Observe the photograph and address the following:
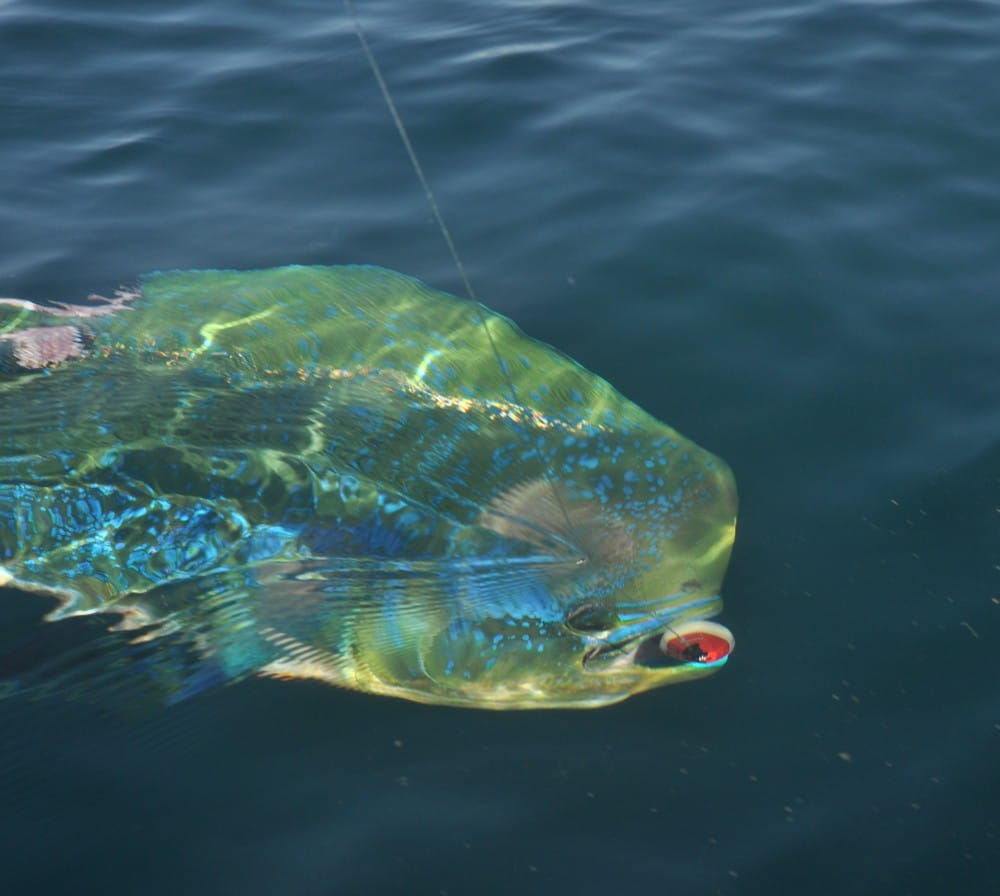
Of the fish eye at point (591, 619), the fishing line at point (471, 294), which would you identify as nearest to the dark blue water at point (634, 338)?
the fishing line at point (471, 294)

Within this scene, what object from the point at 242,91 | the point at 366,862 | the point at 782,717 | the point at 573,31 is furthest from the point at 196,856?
the point at 573,31

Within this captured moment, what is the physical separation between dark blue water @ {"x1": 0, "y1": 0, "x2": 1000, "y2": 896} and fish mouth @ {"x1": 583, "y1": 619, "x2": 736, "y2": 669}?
0.06 metres

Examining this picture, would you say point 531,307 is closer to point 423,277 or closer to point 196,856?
point 423,277

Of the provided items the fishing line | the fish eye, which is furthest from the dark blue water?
the fish eye

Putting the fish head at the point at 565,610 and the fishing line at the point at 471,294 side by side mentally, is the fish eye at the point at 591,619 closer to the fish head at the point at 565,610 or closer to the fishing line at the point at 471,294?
the fish head at the point at 565,610

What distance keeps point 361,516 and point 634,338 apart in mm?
1247

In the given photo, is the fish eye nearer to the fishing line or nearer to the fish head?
the fish head

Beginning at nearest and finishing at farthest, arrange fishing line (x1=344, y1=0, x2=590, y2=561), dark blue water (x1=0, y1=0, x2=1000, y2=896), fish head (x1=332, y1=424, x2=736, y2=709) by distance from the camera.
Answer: dark blue water (x1=0, y1=0, x2=1000, y2=896) → fish head (x1=332, y1=424, x2=736, y2=709) → fishing line (x1=344, y1=0, x2=590, y2=561)

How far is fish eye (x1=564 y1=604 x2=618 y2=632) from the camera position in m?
2.36

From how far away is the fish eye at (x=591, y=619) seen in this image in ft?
7.73

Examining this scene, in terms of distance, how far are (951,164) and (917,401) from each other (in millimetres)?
1558

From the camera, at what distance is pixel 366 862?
2.00 meters

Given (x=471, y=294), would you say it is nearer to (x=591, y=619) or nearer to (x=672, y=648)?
(x=591, y=619)

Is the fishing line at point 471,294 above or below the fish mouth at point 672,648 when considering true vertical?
above
